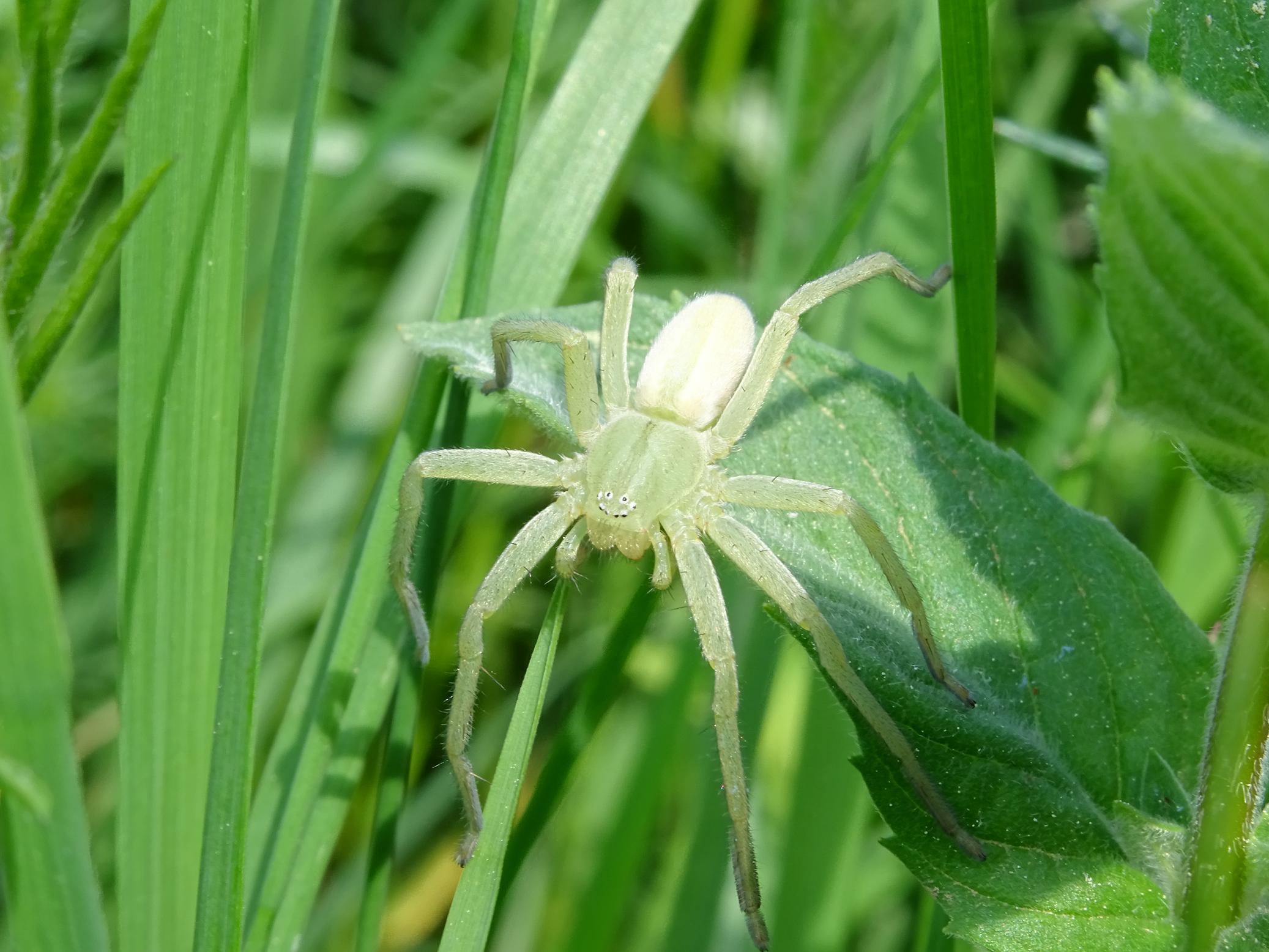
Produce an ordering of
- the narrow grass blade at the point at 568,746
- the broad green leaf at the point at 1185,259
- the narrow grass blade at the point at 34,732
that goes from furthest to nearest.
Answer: the narrow grass blade at the point at 568,746, the narrow grass blade at the point at 34,732, the broad green leaf at the point at 1185,259

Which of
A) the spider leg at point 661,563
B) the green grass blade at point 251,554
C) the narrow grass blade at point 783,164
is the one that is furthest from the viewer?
the narrow grass blade at point 783,164

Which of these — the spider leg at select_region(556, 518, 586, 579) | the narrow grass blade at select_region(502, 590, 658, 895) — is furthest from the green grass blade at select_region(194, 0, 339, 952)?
the spider leg at select_region(556, 518, 586, 579)

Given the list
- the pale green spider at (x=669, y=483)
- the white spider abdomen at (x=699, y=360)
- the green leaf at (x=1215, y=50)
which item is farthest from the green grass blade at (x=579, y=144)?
the green leaf at (x=1215, y=50)

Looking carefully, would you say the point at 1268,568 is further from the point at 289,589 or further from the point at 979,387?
the point at 289,589

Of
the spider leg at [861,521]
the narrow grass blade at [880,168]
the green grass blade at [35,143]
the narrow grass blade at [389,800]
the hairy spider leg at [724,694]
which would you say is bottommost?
the narrow grass blade at [389,800]

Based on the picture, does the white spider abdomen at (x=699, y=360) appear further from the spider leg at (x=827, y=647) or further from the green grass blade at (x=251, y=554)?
the green grass blade at (x=251, y=554)

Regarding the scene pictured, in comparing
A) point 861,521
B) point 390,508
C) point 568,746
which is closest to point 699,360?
point 861,521

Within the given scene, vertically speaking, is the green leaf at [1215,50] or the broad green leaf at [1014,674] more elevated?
the green leaf at [1215,50]
